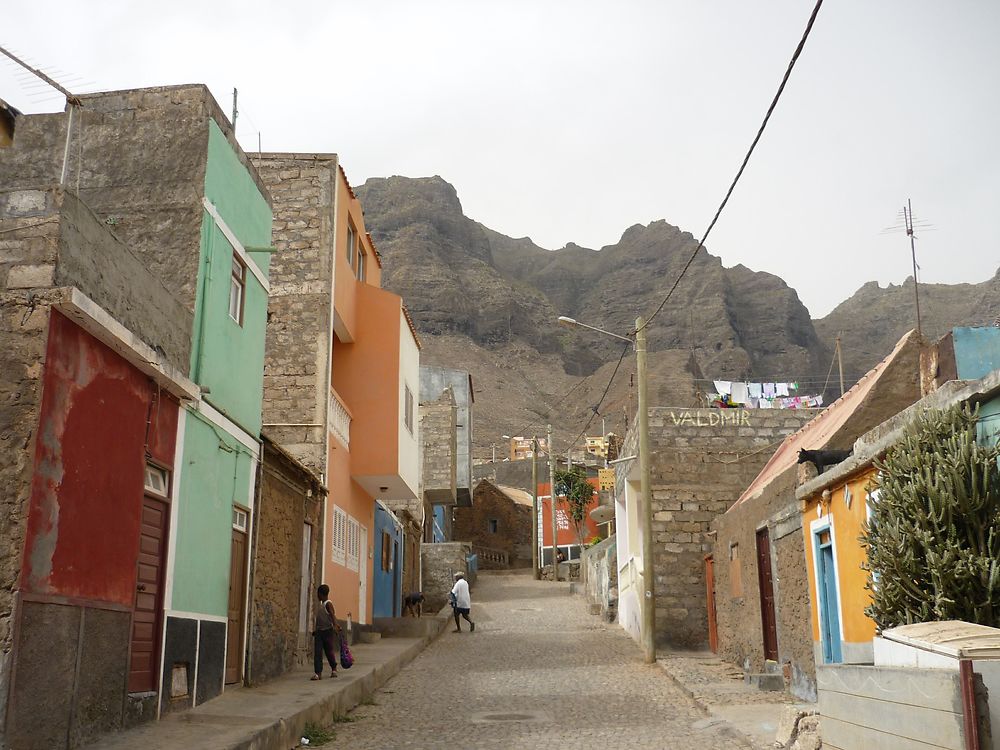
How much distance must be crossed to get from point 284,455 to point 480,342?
109 meters

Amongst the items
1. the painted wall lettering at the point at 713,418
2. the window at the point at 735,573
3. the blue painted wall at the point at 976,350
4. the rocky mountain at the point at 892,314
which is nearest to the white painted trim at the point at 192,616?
the window at the point at 735,573

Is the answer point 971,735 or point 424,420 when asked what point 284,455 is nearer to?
point 971,735

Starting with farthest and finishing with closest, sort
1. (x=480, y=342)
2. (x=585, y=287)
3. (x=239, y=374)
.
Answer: (x=585, y=287) → (x=480, y=342) → (x=239, y=374)

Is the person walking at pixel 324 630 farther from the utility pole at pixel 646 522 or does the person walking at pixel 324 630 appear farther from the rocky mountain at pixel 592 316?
the rocky mountain at pixel 592 316

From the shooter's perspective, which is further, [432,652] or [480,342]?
[480,342]

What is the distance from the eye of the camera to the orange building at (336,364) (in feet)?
57.7

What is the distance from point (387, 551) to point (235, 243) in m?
15.0

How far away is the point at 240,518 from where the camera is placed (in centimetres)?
1212

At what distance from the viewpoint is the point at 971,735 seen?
17.5 ft

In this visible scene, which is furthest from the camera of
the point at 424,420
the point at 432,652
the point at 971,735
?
the point at 424,420

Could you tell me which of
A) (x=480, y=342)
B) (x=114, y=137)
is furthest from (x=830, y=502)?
(x=480, y=342)

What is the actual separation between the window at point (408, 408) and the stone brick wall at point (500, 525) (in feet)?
119

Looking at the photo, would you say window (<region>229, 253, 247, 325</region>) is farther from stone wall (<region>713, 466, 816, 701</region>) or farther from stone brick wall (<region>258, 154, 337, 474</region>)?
stone wall (<region>713, 466, 816, 701</region>)

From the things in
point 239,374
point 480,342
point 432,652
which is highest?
point 480,342
